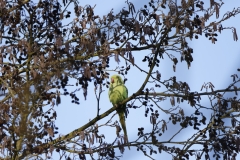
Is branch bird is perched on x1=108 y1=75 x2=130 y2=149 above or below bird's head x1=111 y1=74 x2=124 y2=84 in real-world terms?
below

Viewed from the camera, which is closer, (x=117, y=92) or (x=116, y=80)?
(x=117, y=92)

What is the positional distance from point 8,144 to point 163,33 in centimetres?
188

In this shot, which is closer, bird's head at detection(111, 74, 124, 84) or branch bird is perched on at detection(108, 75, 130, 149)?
branch bird is perched on at detection(108, 75, 130, 149)

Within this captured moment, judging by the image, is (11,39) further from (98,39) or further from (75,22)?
(98,39)

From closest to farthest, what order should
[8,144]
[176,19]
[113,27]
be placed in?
[8,144], [176,19], [113,27]

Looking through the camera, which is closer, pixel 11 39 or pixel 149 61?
pixel 149 61

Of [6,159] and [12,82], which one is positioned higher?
[12,82]

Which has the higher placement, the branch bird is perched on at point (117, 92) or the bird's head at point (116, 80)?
the bird's head at point (116, 80)

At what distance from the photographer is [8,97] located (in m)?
5.75

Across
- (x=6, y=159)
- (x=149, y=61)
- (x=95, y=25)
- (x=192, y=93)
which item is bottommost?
(x=6, y=159)

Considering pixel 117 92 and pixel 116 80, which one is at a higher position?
pixel 116 80

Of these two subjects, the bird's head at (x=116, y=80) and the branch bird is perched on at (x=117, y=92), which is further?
the bird's head at (x=116, y=80)

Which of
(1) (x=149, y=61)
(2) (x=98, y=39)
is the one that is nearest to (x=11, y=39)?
(2) (x=98, y=39)

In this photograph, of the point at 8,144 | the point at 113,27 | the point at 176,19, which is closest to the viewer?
the point at 8,144
